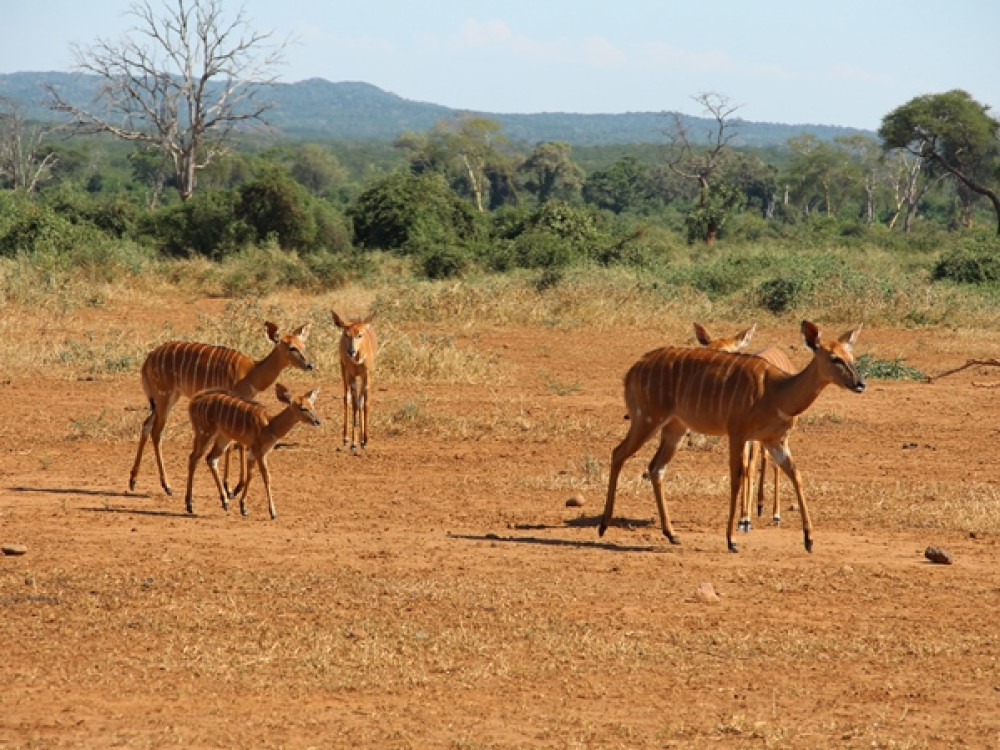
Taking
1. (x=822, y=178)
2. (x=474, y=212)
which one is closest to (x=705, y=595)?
(x=474, y=212)

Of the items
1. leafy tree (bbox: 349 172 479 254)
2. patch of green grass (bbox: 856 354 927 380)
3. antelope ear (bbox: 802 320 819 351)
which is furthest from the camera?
leafy tree (bbox: 349 172 479 254)

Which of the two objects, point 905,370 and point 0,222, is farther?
point 0,222

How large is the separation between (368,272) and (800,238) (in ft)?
61.5

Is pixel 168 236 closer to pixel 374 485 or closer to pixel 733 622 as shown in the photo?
pixel 374 485

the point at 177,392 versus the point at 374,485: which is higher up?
the point at 177,392

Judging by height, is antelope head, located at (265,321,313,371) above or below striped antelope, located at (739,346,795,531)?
above

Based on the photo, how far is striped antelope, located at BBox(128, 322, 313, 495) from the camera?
11.8m

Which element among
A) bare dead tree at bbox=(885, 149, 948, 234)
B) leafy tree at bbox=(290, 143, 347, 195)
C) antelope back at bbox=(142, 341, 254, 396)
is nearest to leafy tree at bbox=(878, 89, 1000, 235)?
bare dead tree at bbox=(885, 149, 948, 234)

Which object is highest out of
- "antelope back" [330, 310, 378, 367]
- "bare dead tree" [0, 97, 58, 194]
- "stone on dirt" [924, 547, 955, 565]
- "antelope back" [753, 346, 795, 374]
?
"antelope back" [753, 346, 795, 374]

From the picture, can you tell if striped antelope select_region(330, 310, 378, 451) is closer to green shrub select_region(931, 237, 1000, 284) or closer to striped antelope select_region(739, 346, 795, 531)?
striped antelope select_region(739, 346, 795, 531)

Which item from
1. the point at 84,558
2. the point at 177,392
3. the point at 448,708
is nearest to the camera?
the point at 448,708

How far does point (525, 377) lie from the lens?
18.2 metres

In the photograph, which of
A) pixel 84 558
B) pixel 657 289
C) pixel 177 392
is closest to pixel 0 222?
pixel 657 289

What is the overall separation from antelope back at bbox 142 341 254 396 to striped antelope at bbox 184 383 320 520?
86 centimetres
